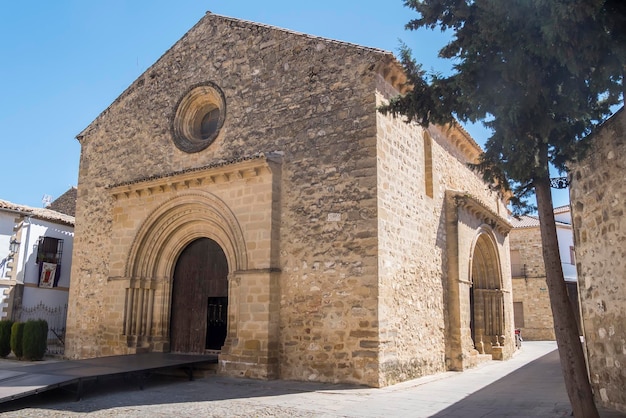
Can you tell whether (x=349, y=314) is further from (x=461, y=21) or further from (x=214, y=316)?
(x=461, y=21)

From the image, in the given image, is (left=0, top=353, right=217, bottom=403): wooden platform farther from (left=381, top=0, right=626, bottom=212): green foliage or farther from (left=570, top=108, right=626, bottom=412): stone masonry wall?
(left=570, top=108, right=626, bottom=412): stone masonry wall

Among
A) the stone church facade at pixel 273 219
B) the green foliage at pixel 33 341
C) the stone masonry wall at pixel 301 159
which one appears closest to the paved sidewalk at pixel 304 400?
the stone church facade at pixel 273 219

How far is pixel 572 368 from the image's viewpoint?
538cm

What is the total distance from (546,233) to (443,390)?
13.2 feet

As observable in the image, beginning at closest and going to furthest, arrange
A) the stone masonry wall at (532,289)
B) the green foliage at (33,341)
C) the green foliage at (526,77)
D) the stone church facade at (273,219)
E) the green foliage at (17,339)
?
the green foliage at (526,77)
the stone church facade at (273,219)
the green foliage at (33,341)
the green foliage at (17,339)
the stone masonry wall at (532,289)

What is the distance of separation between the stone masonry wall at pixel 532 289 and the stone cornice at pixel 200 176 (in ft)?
66.7

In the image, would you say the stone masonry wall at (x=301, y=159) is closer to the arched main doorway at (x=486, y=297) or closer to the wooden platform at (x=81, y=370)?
the wooden platform at (x=81, y=370)

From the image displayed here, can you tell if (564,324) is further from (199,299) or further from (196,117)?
(196,117)

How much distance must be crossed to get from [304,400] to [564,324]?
371cm

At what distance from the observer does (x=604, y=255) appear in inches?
242

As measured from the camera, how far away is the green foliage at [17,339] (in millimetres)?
13383

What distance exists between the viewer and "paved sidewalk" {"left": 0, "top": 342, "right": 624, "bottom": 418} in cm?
676

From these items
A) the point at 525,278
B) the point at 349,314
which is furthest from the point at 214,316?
the point at 525,278

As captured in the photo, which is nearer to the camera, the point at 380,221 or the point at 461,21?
the point at 461,21
